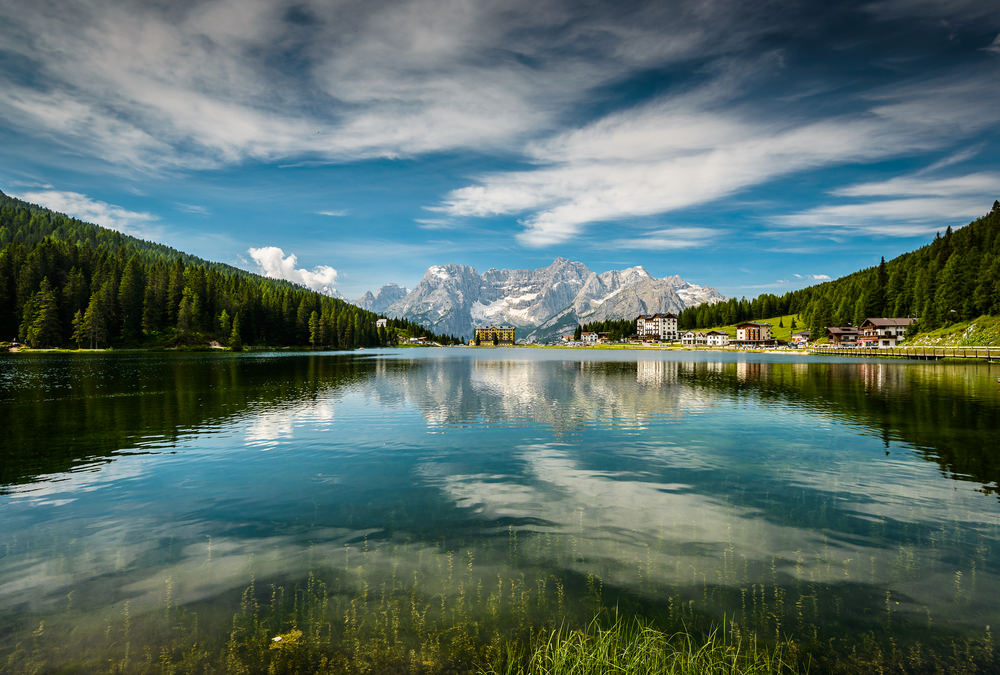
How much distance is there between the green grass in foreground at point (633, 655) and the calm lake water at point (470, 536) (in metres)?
0.68

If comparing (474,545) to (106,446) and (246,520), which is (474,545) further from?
(106,446)

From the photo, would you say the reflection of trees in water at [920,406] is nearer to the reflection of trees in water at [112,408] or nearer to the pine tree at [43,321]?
the reflection of trees in water at [112,408]

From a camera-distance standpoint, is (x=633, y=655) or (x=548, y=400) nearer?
(x=633, y=655)

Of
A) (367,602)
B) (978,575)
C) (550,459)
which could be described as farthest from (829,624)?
(550,459)

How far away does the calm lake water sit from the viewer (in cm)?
1094

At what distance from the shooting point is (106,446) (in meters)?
30.7

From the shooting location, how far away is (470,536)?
54.1 feet

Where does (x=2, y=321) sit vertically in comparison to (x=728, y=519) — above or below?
above

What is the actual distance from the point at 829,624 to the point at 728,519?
7.19 metres

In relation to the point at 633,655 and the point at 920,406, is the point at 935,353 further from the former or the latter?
the point at 633,655

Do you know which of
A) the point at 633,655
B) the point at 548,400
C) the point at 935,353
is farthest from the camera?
the point at 935,353

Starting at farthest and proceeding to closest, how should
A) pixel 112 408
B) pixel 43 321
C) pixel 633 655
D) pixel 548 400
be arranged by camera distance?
pixel 43 321, pixel 548 400, pixel 112 408, pixel 633 655

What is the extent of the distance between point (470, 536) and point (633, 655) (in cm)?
768

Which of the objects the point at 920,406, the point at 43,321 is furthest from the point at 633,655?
the point at 43,321
